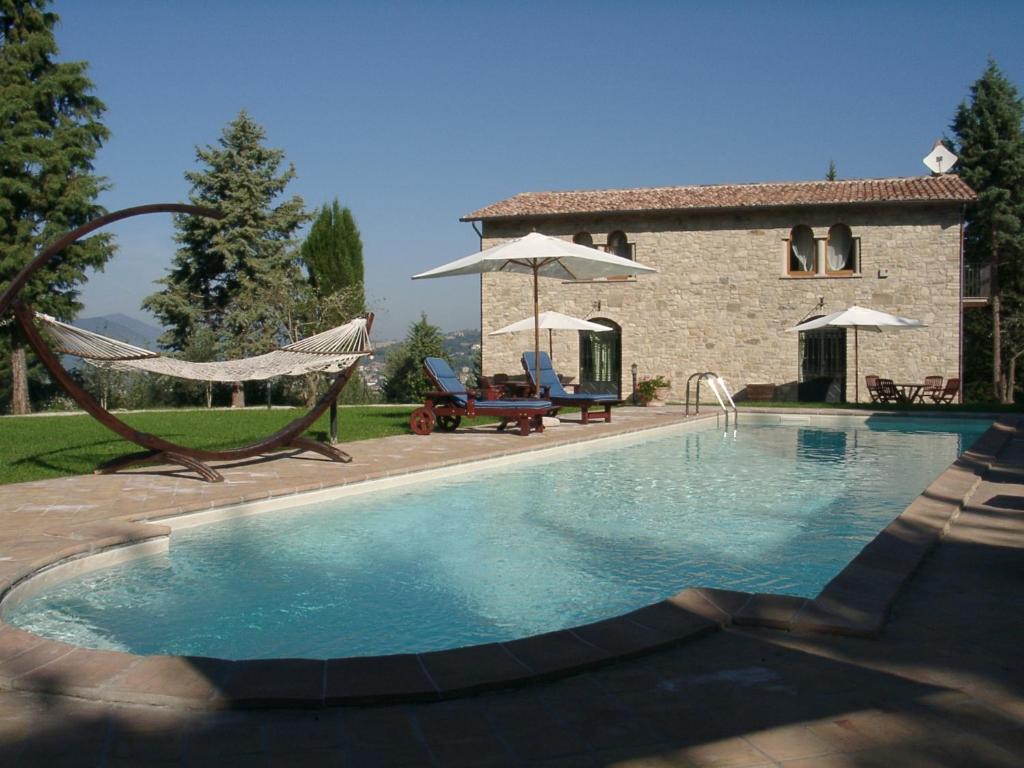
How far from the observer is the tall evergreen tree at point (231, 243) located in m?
23.6

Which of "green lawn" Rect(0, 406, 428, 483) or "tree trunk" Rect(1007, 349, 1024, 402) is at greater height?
"tree trunk" Rect(1007, 349, 1024, 402)

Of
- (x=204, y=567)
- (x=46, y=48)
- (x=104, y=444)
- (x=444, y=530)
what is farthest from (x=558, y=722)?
(x=46, y=48)

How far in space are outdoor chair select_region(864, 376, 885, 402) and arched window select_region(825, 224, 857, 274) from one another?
2.69 metres

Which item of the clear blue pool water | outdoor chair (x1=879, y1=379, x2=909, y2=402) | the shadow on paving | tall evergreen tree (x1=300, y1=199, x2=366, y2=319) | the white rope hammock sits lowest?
the clear blue pool water

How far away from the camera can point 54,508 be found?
18.5 ft

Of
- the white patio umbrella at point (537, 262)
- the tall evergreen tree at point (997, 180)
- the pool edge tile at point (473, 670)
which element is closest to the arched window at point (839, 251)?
the white patio umbrella at point (537, 262)

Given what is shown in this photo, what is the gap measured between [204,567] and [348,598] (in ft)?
3.45

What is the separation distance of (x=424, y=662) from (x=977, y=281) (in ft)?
90.6

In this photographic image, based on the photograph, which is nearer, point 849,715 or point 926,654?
point 849,715

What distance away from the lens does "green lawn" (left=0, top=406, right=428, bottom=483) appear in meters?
8.12

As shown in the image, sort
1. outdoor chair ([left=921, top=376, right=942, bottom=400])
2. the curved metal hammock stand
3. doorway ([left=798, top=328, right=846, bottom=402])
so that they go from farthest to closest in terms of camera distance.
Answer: doorway ([left=798, top=328, right=846, bottom=402]) < outdoor chair ([left=921, top=376, right=942, bottom=400]) < the curved metal hammock stand

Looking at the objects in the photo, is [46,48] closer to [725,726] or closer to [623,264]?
[623,264]

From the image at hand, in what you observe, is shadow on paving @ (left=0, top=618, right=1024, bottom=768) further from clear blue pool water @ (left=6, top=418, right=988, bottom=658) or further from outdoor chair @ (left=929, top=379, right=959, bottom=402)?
outdoor chair @ (left=929, top=379, right=959, bottom=402)

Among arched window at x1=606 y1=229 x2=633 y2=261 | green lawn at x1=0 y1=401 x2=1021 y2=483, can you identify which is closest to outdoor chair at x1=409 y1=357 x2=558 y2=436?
green lawn at x1=0 y1=401 x2=1021 y2=483
